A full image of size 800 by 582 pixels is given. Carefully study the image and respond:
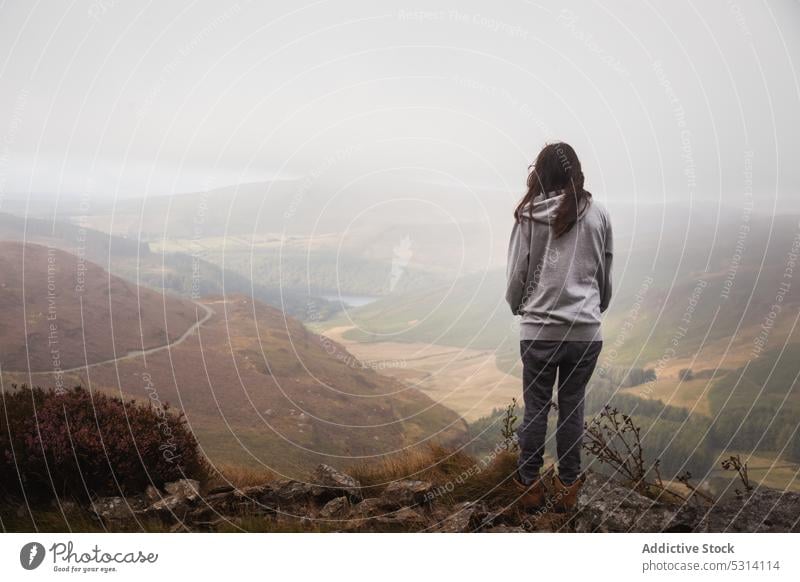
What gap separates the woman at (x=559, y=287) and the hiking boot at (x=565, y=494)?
154 mm

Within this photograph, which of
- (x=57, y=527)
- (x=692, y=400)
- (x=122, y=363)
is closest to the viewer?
(x=57, y=527)

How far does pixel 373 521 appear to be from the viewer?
513 cm

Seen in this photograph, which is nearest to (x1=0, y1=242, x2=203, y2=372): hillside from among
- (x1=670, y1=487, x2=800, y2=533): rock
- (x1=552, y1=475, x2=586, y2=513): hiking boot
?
(x1=552, y1=475, x2=586, y2=513): hiking boot

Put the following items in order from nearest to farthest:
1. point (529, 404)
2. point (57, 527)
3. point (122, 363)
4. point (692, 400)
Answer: point (529, 404)
point (57, 527)
point (122, 363)
point (692, 400)

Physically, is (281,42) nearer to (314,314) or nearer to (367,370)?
(314,314)

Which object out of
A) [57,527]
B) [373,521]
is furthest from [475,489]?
[57,527]

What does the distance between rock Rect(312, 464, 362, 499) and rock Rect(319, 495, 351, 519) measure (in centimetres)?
10

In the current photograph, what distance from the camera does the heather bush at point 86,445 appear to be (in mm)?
5117

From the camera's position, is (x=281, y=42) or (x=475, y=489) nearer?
(x=475, y=489)

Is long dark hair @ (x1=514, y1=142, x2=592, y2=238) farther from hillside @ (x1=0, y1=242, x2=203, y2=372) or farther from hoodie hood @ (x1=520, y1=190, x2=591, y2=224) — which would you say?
hillside @ (x1=0, y1=242, x2=203, y2=372)

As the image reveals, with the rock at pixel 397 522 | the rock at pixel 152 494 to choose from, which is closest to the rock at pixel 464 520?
the rock at pixel 397 522

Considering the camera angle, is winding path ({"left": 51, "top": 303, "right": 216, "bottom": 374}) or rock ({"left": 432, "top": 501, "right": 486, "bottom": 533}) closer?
rock ({"left": 432, "top": 501, "right": 486, "bottom": 533})

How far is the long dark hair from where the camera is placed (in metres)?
4.61

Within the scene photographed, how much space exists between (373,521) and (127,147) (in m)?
3.54
